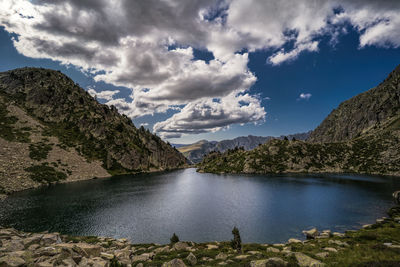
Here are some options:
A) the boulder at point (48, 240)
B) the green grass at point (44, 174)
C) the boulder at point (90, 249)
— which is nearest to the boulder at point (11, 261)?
the boulder at point (90, 249)

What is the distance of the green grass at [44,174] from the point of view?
14114cm

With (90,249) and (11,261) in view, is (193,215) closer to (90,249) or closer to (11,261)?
(90,249)

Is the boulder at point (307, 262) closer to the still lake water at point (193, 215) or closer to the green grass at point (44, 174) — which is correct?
the still lake water at point (193, 215)

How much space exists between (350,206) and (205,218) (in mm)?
60304

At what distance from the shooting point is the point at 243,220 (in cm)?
6494

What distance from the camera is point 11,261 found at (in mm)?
22719

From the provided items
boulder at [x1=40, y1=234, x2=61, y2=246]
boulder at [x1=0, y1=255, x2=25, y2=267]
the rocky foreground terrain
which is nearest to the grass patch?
boulder at [x1=40, y1=234, x2=61, y2=246]

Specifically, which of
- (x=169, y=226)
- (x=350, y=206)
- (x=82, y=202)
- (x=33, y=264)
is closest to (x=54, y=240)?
(x=33, y=264)

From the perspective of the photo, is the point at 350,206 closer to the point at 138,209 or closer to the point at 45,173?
the point at 138,209

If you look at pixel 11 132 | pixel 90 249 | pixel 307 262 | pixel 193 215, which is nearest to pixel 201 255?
pixel 307 262

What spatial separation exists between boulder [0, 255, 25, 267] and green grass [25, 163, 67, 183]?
5799 inches

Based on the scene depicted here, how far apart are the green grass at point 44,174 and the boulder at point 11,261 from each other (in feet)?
483

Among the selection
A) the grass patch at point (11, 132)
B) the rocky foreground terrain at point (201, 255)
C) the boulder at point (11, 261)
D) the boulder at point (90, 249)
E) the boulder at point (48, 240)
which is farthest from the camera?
the grass patch at point (11, 132)

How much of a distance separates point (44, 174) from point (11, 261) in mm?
159227
